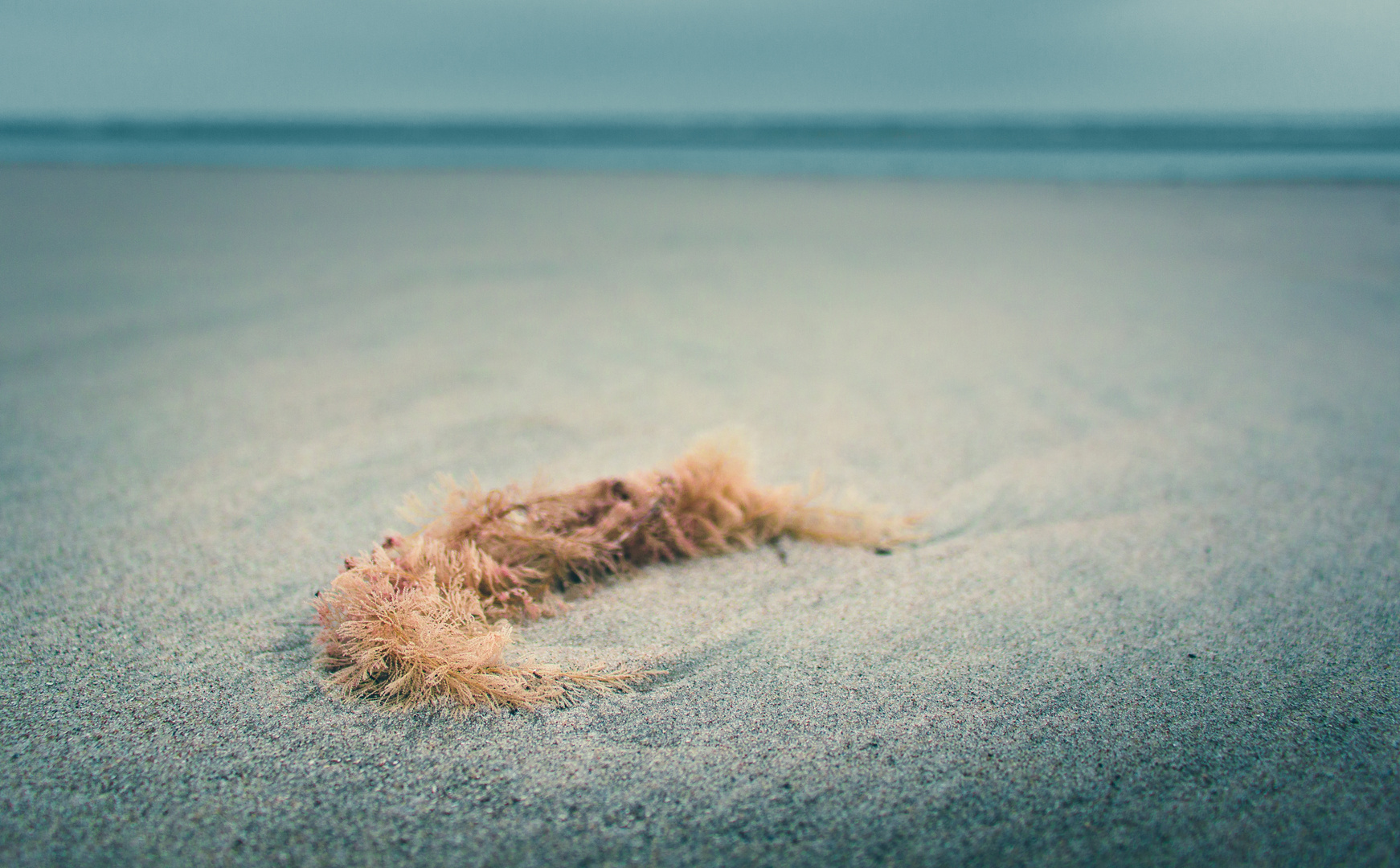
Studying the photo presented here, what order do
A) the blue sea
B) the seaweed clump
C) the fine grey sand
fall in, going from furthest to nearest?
the blue sea → the seaweed clump → the fine grey sand

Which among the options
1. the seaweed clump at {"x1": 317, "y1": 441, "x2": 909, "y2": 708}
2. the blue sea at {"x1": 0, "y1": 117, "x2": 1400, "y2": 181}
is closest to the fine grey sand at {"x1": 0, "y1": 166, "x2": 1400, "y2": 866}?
the seaweed clump at {"x1": 317, "y1": 441, "x2": 909, "y2": 708}

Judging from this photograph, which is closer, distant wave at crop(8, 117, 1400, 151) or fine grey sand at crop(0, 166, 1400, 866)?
fine grey sand at crop(0, 166, 1400, 866)

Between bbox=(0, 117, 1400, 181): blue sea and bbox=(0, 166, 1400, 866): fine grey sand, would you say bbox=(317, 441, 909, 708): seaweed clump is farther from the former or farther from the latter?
bbox=(0, 117, 1400, 181): blue sea

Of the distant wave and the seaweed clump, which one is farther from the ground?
the distant wave

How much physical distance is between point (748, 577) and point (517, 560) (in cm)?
34

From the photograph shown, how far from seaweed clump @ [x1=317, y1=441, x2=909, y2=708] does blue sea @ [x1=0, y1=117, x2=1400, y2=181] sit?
7.27 m

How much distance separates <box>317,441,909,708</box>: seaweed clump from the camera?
36.3 inches

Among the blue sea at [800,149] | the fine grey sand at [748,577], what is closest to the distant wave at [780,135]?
the blue sea at [800,149]

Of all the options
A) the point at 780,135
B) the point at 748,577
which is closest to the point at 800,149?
the point at 780,135

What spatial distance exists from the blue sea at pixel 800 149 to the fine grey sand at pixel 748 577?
5406 mm

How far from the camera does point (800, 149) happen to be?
10.0 meters

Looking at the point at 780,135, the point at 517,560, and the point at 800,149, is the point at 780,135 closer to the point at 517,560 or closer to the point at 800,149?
the point at 800,149

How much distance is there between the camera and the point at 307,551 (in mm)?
1288

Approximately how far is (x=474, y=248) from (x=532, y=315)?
1432 mm
